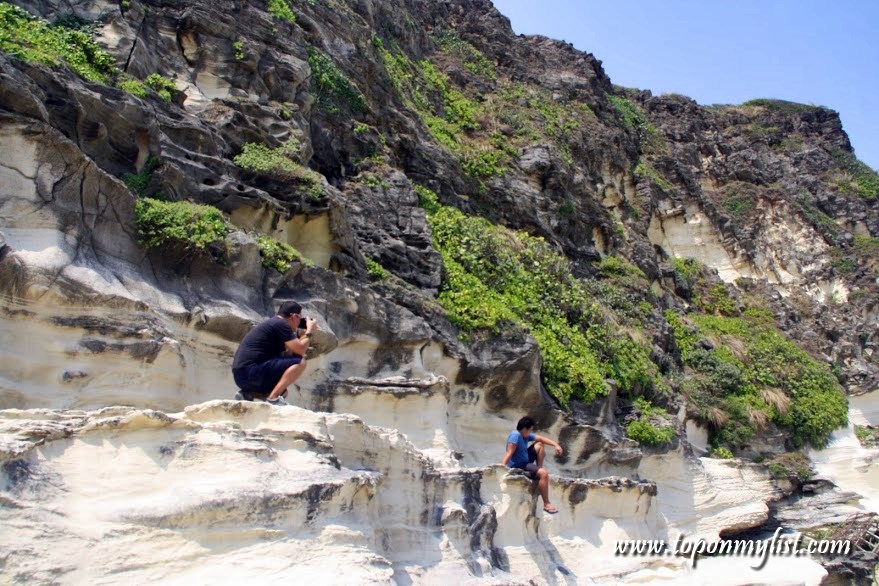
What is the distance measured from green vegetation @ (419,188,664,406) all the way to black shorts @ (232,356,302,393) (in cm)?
545

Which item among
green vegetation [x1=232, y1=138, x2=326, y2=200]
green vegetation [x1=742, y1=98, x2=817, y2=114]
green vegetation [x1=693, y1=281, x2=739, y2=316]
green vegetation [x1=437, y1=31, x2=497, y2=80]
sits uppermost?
green vegetation [x1=742, y1=98, x2=817, y2=114]

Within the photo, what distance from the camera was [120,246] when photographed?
8344 mm

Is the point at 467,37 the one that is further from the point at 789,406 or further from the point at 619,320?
the point at 789,406

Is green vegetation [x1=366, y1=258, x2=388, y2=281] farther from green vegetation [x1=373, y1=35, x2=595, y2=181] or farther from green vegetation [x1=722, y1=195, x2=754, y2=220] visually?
green vegetation [x1=722, y1=195, x2=754, y2=220]

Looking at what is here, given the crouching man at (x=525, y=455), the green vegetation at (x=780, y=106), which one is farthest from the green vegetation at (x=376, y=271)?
the green vegetation at (x=780, y=106)

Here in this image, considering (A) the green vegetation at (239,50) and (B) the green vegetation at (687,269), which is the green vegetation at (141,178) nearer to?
(A) the green vegetation at (239,50)

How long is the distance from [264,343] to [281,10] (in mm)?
10453

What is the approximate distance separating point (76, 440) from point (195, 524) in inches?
43.9

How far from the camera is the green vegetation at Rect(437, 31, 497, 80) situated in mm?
25703

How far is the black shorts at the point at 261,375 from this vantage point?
719cm

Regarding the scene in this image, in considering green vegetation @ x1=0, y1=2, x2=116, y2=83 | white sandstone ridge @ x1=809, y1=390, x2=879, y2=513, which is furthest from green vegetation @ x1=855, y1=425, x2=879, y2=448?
green vegetation @ x1=0, y1=2, x2=116, y2=83

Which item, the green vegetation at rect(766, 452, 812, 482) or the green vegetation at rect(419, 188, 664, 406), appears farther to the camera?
the green vegetation at rect(766, 452, 812, 482)

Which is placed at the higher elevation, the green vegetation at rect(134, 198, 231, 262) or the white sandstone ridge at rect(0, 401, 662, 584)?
the green vegetation at rect(134, 198, 231, 262)

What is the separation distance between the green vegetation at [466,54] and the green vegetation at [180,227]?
58.6ft
